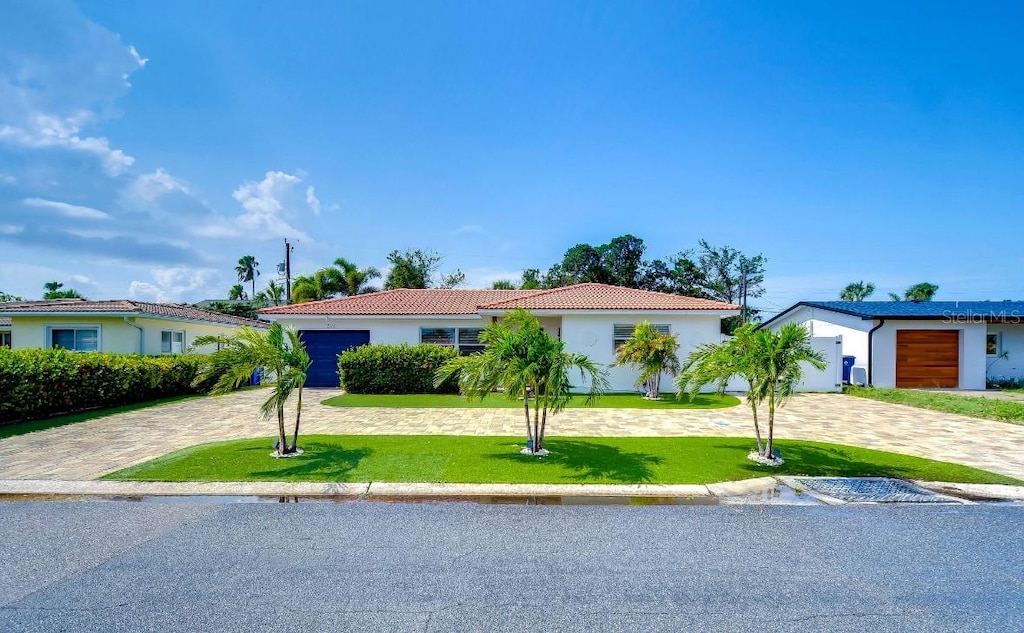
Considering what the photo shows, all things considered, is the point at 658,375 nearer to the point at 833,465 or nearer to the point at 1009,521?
the point at 833,465

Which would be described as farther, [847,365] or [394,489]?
[847,365]

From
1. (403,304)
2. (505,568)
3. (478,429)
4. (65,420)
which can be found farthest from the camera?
(403,304)

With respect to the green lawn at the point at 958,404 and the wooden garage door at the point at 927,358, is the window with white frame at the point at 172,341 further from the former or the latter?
the wooden garage door at the point at 927,358

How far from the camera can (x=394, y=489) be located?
575 centimetres

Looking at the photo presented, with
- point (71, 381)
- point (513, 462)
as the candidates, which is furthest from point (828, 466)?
point (71, 381)

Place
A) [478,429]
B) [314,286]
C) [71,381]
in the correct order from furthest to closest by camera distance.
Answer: [314,286], [71,381], [478,429]

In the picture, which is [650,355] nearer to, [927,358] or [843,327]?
[843,327]

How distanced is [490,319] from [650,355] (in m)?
6.24

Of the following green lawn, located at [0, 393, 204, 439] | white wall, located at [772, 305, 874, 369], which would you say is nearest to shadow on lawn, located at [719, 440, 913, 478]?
white wall, located at [772, 305, 874, 369]

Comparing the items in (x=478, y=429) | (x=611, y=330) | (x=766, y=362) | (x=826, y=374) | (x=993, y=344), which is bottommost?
(x=478, y=429)

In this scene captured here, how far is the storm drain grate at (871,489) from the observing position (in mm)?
5641

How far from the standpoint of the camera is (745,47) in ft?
39.0

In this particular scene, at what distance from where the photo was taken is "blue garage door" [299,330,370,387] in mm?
17672

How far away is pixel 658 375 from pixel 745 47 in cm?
926
